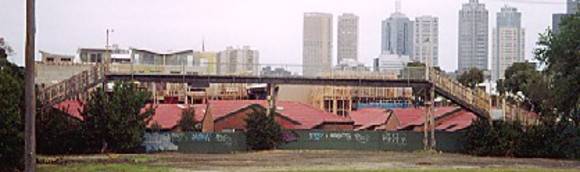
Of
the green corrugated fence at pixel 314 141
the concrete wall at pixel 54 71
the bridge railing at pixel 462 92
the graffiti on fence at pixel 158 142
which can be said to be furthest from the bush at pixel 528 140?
the concrete wall at pixel 54 71

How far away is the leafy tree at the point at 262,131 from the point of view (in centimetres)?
6881

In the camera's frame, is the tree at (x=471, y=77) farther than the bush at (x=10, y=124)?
Yes

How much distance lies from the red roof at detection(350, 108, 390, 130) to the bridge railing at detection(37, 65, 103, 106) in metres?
34.0

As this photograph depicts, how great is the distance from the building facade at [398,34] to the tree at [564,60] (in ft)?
398

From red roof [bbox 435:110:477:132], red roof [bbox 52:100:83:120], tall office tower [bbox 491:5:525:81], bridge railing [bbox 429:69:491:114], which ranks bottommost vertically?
red roof [bbox 435:110:477:132]

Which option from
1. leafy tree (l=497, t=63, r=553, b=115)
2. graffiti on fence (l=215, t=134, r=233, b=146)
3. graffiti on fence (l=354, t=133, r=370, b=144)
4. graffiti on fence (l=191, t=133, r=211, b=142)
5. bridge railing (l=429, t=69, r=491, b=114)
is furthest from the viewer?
graffiti on fence (l=354, t=133, r=370, b=144)

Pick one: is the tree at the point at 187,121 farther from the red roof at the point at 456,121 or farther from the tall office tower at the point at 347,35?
the tall office tower at the point at 347,35

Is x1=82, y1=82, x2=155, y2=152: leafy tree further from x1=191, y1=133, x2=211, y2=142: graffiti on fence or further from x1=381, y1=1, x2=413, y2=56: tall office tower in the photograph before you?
x1=381, y1=1, x2=413, y2=56: tall office tower

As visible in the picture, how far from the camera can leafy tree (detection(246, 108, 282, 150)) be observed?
68812 millimetres

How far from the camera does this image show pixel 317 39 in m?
182

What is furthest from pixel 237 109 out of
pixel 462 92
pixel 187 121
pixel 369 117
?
pixel 462 92

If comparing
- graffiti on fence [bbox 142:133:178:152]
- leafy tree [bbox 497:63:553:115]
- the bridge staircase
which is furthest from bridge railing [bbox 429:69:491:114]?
graffiti on fence [bbox 142:133:178:152]

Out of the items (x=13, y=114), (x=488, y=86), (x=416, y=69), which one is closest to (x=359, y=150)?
(x=416, y=69)

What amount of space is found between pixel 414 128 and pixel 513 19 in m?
92.9
